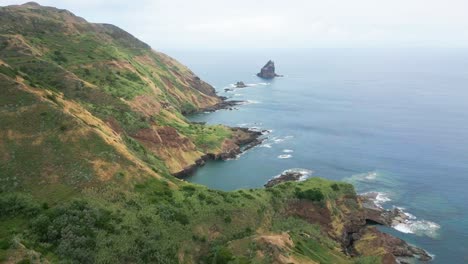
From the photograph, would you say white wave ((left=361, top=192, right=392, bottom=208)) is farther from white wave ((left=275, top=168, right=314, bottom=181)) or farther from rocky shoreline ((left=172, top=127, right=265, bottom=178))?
rocky shoreline ((left=172, top=127, right=265, bottom=178))

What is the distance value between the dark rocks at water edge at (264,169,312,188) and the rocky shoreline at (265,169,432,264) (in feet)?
64.9

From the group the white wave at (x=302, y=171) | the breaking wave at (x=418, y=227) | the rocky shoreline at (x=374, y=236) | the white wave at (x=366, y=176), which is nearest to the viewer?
the rocky shoreline at (x=374, y=236)

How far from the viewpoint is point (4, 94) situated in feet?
250

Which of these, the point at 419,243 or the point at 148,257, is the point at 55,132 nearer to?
the point at 148,257

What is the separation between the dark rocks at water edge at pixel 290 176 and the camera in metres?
114

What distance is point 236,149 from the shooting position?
14188 cm

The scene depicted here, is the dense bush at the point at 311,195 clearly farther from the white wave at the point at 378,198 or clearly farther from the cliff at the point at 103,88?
the cliff at the point at 103,88

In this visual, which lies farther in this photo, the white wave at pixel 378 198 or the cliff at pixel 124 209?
the white wave at pixel 378 198

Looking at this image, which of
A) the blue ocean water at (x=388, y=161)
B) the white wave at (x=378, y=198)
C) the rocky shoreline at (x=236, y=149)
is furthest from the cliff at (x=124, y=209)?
the rocky shoreline at (x=236, y=149)

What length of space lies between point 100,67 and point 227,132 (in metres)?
52.1

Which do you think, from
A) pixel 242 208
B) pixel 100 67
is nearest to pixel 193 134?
pixel 100 67

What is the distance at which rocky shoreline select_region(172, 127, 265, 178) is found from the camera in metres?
123

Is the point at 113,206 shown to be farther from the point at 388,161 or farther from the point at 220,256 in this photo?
the point at 388,161

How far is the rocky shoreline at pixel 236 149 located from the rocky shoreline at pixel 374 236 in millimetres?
48852
